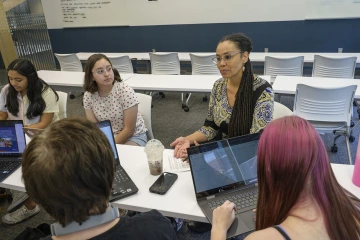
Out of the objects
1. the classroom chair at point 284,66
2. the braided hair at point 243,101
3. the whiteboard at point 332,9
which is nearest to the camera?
the braided hair at point 243,101

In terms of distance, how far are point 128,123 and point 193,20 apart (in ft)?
13.8

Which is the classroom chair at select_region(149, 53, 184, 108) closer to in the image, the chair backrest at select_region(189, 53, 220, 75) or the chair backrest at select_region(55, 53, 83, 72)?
the chair backrest at select_region(189, 53, 220, 75)

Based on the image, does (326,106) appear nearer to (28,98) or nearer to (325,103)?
(325,103)

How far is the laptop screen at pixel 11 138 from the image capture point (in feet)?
5.41

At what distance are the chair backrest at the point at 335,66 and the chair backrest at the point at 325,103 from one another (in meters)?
1.27

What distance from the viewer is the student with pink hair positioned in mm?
787

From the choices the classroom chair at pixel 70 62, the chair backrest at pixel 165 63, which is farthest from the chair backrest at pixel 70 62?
the chair backrest at pixel 165 63

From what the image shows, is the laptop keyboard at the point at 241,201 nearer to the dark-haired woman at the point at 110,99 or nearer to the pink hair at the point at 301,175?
the pink hair at the point at 301,175

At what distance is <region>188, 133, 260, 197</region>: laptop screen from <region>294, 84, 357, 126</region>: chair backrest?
130 centimetres

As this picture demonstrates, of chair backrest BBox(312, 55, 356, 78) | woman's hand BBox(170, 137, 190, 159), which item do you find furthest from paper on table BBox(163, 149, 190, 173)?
chair backrest BBox(312, 55, 356, 78)

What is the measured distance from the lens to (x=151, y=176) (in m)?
1.47

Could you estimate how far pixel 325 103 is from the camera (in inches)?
91.7

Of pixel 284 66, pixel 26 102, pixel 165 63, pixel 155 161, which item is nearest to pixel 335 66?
pixel 284 66

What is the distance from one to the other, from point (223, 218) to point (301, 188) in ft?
1.27
